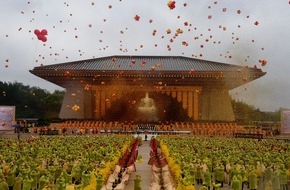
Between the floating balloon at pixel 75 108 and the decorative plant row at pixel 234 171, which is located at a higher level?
the floating balloon at pixel 75 108

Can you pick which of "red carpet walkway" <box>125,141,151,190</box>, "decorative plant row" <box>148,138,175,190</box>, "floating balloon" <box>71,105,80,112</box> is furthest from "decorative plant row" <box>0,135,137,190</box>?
"floating balloon" <box>71,105,80,112</box>

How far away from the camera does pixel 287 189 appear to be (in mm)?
17797

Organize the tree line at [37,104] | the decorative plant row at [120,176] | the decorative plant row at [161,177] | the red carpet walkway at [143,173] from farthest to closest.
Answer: the tree line at [37,104]
the red carpet walkway at [143,173]
the decorative plant row at [120,176]
the decorative plant row at [161,177]

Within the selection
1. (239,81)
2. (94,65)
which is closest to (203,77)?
(239,81)

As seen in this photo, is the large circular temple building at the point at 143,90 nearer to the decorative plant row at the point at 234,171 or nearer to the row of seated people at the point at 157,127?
the row of seated people at the point at 157,127

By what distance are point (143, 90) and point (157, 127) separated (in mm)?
5584

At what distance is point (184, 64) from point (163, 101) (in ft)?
18.3

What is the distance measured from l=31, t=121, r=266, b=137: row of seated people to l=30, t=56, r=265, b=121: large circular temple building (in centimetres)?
322

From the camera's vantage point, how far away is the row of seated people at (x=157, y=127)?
149 feet

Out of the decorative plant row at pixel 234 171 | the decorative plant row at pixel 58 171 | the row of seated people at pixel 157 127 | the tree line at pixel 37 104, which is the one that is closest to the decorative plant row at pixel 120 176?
the decorative plant row at pixel 58 171

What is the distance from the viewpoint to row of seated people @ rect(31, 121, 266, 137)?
149ft

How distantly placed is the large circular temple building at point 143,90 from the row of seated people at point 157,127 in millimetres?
3221

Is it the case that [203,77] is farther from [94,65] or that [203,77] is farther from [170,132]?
[94,65]

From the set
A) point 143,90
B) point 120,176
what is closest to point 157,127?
point 143,90
